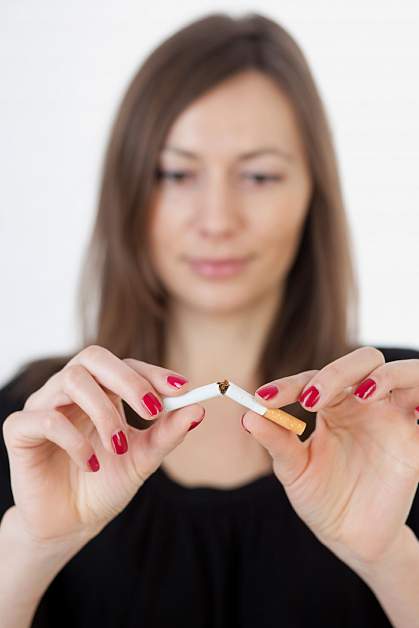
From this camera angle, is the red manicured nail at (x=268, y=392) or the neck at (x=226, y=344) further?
the neck at (x=226, y=344)

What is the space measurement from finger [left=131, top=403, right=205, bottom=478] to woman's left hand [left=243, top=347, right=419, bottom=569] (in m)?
0.10

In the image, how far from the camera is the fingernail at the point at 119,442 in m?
0.92

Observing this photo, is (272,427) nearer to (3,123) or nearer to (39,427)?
(39,427)

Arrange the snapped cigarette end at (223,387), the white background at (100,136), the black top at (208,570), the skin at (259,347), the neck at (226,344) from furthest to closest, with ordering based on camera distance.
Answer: the white background at (100,136) < the neck at (226,344) < the black top at (208,570) < the skin at (259,347) < the snapped cigarette end at (223,387)

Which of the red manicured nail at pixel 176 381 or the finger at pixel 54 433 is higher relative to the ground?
the red manicured nail at pixel 176 381

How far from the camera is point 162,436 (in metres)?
0.95

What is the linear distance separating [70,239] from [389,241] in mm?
1039

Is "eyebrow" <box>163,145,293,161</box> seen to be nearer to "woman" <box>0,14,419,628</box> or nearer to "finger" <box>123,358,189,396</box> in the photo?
"woman" <box>0,14,419,628</box>

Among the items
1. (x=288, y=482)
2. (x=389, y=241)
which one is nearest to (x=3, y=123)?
(x=389, y=241)

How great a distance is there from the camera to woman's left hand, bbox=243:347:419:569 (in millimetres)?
967

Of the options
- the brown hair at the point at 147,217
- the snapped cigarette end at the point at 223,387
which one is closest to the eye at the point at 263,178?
the brown hair at the point at 147,217

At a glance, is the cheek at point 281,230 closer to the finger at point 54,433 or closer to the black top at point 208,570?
the black top at point 208,570

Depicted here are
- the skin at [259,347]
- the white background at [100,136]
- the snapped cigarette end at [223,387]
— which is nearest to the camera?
the snapped cigarette end at [223,387]

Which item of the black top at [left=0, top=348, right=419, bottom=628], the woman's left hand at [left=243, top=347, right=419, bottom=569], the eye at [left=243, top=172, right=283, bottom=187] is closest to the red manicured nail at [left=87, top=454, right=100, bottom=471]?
the woman's left hand at [left=243, top=347, right=419, bottom=569]
